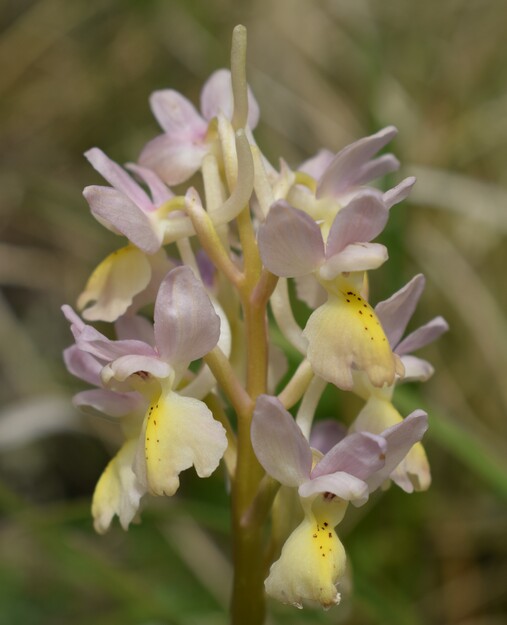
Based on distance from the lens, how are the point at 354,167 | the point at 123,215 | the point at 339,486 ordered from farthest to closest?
the point at 354,167 < the point at 123,215 < the point at 339,486

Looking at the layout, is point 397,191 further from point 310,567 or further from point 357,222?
point 310,567

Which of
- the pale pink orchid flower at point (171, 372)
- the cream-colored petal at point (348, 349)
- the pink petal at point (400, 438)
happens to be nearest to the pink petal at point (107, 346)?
the pale pink orchid flower at point (171, 372)

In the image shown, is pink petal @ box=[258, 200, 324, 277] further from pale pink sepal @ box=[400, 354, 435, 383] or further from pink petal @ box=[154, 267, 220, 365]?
pale pink sepal @ box=[400, 354, 435, 383]

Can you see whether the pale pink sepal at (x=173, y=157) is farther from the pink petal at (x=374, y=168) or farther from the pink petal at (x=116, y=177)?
the pink petal at (x=374, y=168)

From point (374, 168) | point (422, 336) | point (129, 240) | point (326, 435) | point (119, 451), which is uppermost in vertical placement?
point (129, 240)

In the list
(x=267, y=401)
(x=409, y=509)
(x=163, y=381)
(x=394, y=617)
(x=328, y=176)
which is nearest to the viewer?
(x=267, y=401)

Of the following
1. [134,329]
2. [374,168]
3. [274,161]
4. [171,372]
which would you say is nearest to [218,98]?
[374,168]

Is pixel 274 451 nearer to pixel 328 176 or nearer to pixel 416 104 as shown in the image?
pixel 328 176

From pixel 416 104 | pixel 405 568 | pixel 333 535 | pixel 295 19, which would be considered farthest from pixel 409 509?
pixel 295 19
